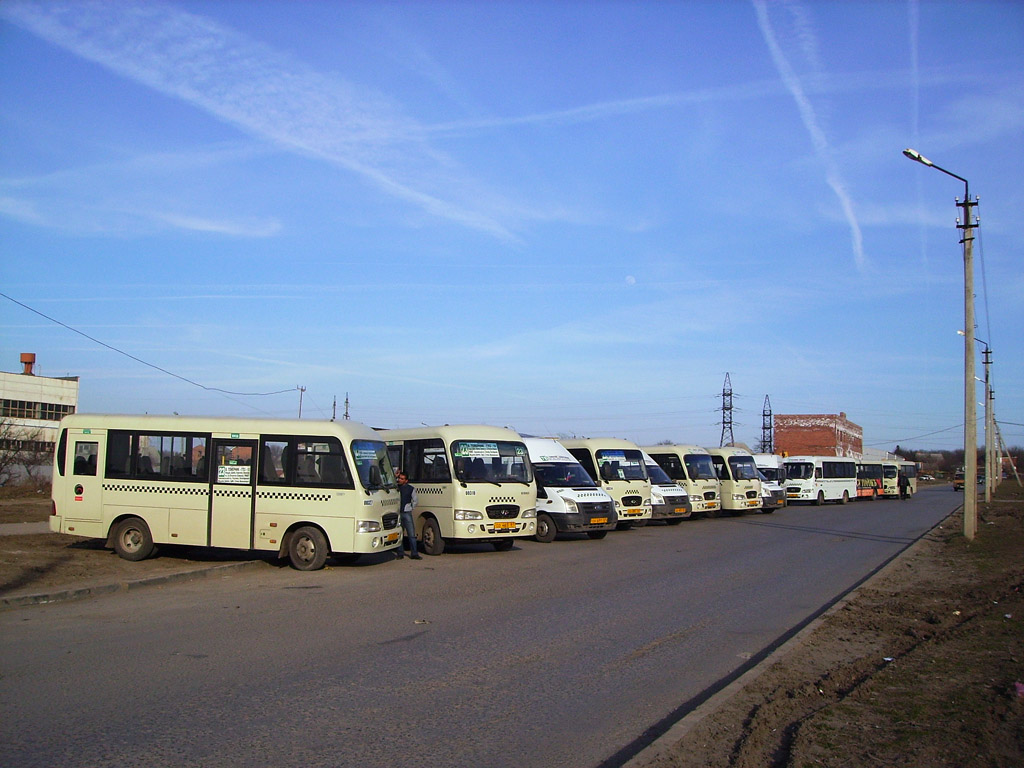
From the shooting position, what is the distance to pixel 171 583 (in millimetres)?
13328

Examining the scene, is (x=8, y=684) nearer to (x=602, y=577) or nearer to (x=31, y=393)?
(x=602, y=577)

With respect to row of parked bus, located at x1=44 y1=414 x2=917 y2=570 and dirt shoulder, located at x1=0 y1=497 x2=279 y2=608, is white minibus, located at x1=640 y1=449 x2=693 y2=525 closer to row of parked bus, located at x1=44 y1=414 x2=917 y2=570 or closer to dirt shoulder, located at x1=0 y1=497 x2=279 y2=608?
row of parked bus, located at x1=44 y1=414 x2=917 y2=570

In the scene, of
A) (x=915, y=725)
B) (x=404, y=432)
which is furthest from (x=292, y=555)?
(x=915, y=725)

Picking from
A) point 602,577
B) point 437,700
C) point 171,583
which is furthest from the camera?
point 602,577

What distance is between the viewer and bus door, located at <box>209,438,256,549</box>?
15.0 metres

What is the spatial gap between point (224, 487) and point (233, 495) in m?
0.22

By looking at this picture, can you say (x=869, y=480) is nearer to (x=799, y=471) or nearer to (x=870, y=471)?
(x=870, y=471)

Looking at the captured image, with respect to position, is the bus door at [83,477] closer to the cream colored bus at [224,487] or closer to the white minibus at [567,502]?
the cream colored bus at [224,487]

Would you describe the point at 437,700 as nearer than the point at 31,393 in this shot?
Yes

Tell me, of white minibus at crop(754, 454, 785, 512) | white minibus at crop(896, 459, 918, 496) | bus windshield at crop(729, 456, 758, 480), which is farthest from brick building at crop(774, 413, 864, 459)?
bus windshield at crop(729, 456, 758, 480)

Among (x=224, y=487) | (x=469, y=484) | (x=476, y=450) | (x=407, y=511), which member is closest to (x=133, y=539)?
(x=224, y=487)

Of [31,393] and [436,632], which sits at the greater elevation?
[31,393]

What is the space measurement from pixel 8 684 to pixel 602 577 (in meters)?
9.72

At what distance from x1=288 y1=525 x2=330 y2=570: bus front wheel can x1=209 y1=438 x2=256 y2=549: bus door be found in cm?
78
